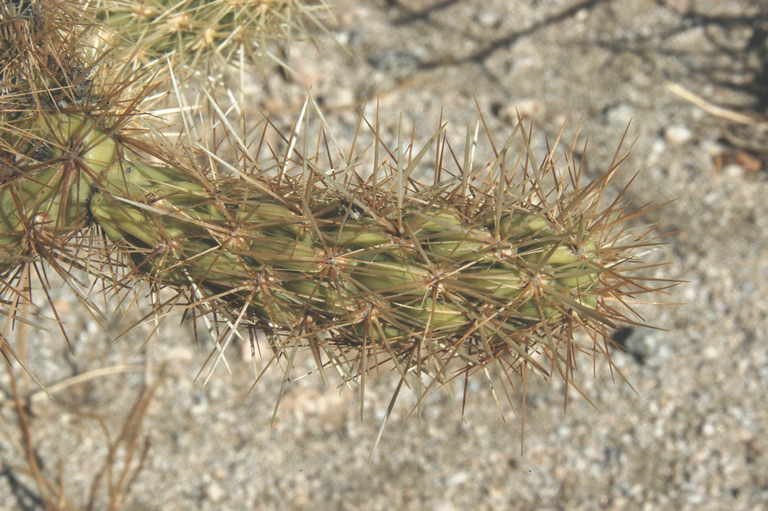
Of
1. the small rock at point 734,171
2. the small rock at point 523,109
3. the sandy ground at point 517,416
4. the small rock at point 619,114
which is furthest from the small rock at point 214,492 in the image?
the small rock at point 734,171

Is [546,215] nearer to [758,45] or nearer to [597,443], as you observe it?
[597,443]

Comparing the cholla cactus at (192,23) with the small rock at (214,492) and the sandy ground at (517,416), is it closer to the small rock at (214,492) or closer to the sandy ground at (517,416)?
the sandy ground at (517,416)

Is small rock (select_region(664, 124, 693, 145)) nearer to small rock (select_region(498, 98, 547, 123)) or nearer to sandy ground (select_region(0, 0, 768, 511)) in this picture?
sandy ground (select_region(0, 0, 768, 511))

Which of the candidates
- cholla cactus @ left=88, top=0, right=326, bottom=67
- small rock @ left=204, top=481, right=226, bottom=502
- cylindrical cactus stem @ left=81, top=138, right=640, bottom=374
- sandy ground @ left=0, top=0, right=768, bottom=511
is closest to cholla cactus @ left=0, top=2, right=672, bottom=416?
cylindrical cactus stem @ left=81, top=138, right=640, bottom=374

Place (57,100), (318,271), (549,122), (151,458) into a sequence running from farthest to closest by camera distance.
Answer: (549,122) → (151,458) → (57,100) → (318,271)

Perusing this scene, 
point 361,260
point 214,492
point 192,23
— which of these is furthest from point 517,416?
Result: point 192,23

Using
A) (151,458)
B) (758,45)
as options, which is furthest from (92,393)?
(758,45)

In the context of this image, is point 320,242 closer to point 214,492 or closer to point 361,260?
point 361,260
